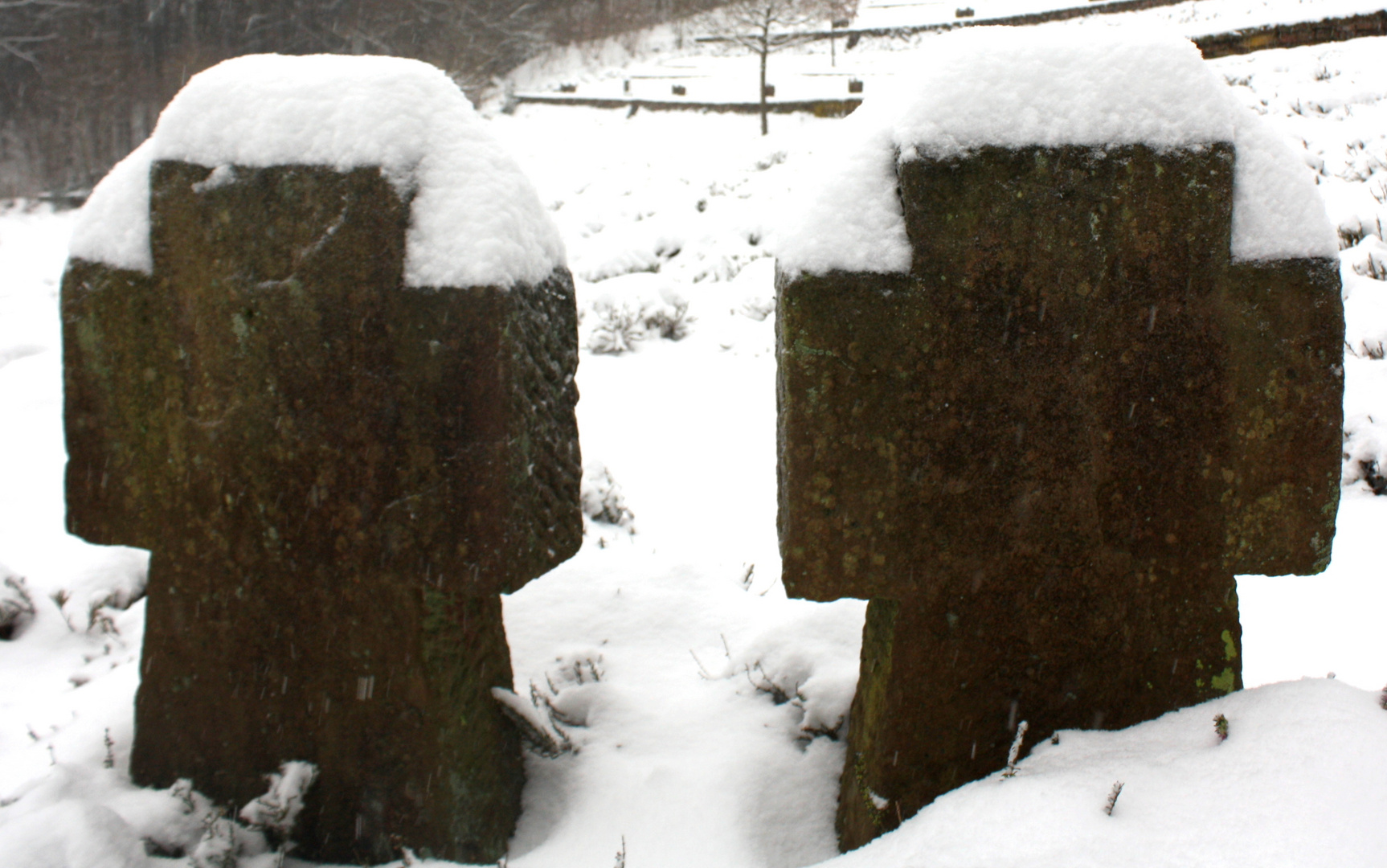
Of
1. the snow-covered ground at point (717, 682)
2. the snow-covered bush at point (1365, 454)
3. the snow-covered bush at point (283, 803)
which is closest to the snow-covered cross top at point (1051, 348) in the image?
the snow-covered ground at point (717, 682)

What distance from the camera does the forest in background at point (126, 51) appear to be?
12773 millimetres

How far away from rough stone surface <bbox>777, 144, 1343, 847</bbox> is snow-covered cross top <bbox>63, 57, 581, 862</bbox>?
1.93 feet

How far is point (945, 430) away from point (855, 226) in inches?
16.3

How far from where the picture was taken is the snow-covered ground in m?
1.49

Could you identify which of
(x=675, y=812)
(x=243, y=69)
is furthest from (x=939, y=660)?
(x=243, y=69)

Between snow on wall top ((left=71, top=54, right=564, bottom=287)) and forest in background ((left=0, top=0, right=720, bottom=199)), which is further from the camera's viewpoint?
forest in background ((left=0, top=0, right=720, bottom=199))

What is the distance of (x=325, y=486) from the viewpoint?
6.20 feet

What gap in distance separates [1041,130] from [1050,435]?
22.1 inches

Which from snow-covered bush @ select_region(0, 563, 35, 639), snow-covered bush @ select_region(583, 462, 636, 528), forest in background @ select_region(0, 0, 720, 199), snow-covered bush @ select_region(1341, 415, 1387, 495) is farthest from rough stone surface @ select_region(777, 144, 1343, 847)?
forest in background @ select_region(0, 0, 720, 199)

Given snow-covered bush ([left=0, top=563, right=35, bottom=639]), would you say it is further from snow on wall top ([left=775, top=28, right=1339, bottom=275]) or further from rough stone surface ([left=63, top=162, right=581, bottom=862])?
snow on wall top ([left=775, top=28, right=1339, bottom=275])

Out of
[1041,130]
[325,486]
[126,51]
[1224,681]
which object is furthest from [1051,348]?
[126,51]

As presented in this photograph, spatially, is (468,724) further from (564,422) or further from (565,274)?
(565,274)

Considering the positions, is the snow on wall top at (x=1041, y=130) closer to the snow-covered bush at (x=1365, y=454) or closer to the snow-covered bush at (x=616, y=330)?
the snow-covered bush at (x=1365, y=454)

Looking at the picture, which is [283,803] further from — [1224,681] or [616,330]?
[616,330]
